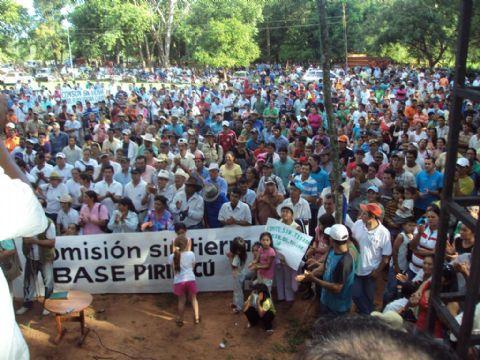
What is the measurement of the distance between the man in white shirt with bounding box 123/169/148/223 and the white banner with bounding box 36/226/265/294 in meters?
1.00

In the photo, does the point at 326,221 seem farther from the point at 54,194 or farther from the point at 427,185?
the point at 54,194

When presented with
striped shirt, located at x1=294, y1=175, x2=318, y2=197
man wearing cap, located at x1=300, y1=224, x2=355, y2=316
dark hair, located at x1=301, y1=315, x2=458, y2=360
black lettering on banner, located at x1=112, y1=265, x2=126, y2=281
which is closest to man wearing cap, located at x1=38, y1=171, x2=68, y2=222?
black lettering on banner, located at x1=112, y1=265, x2=126, y2=281

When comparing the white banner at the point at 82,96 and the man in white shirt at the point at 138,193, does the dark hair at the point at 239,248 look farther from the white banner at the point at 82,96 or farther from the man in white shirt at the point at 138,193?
the white banner at the point at 82,96

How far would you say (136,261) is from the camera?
23.8 feet

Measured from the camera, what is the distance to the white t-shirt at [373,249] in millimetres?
5871

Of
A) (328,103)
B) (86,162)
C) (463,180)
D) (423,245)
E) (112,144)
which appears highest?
(328,103)

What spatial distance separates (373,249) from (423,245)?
600 millimetres

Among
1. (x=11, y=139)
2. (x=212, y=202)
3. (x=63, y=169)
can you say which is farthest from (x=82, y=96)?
(x=212, y=202)

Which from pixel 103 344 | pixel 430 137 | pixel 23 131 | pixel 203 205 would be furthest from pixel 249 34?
pixel 103 344

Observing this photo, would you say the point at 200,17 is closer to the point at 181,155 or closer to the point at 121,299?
the point at 181,155

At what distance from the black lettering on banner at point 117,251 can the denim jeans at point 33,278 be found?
0.92m

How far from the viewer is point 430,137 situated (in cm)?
1028

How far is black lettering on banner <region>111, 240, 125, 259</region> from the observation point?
7207mm

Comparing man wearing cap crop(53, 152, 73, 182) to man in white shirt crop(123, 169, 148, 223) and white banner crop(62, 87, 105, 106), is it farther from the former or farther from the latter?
white banner crop(62, 87, 105, 106)
